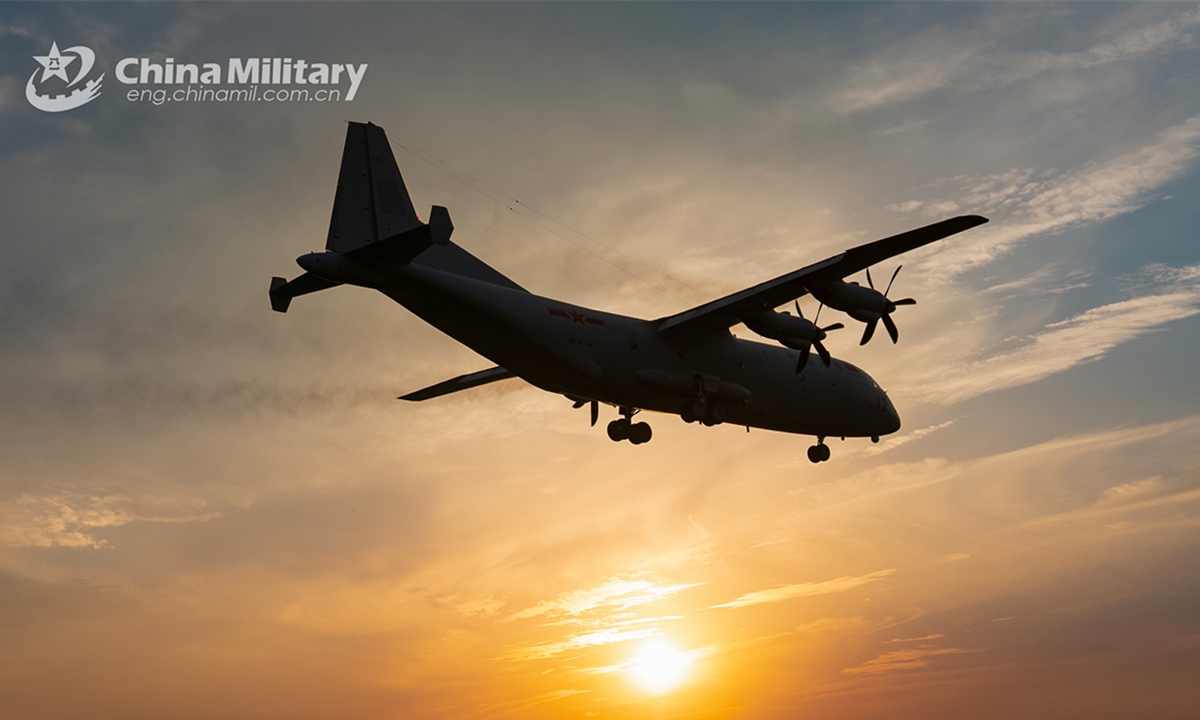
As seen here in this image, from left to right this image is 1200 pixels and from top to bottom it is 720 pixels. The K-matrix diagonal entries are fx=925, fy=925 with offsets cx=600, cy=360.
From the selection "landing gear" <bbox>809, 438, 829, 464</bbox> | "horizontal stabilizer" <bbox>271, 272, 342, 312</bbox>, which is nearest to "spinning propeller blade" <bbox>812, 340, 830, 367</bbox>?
"landing gear" <bbox>809, 438, 829, 464</bbox>

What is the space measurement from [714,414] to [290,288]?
47.6 feet

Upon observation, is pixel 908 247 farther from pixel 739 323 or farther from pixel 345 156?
pixel 345 156

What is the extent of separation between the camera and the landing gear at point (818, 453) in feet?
123

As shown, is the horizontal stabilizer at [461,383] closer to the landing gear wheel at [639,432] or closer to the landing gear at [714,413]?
the landing gear wheel at [639,432]

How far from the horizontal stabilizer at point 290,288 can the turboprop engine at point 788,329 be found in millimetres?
13773

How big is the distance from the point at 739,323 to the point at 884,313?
4.80m

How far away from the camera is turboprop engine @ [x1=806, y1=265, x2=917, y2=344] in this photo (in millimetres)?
29547

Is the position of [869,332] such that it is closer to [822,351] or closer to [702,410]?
[822,351]

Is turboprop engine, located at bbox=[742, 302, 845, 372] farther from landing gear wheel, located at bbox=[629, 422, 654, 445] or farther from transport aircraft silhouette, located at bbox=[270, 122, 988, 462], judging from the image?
landing gear wheel, located at bbox=[629, 422, 654, 445]

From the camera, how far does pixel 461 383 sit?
39.0m

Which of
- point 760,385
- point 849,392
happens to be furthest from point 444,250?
point 849,392

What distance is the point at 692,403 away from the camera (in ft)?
103

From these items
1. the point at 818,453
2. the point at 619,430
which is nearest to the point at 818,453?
the point at 818,453

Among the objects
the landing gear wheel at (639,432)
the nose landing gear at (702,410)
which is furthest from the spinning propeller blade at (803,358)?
the landing gear wheel at (639,432)
